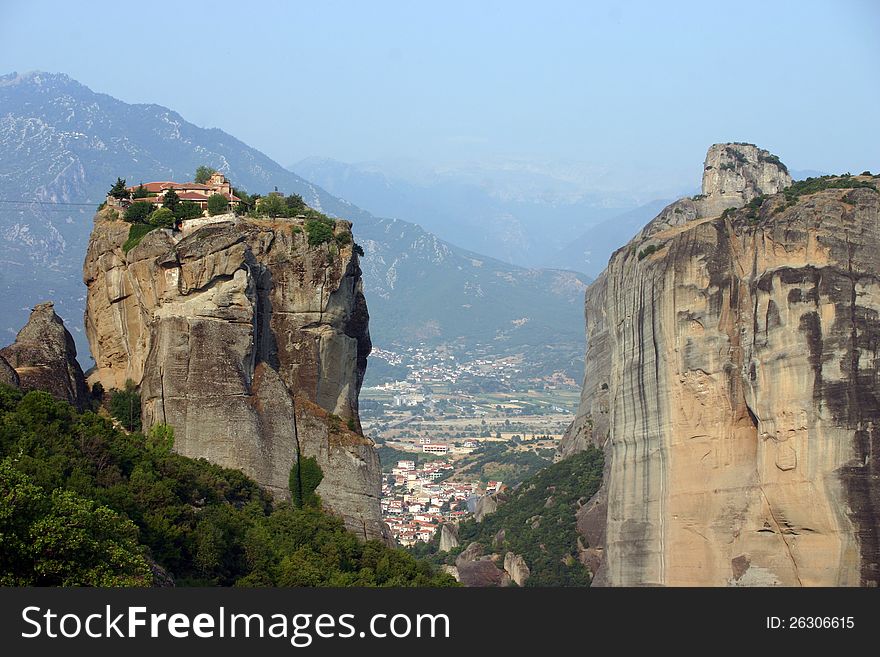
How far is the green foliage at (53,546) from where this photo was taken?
884 inches

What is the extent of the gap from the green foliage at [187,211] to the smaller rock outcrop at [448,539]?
36.4 m

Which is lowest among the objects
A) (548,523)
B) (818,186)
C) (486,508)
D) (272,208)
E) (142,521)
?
(142,521)

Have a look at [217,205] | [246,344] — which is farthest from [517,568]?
[246,344]

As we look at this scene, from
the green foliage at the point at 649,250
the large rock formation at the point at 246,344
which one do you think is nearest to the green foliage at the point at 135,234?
the large rock formation at the point at 246,344

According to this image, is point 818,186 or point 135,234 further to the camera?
point 818,186

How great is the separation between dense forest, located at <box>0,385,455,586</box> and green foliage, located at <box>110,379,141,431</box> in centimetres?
78

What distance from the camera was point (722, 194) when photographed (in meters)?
78.7

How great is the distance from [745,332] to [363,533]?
1734 cm

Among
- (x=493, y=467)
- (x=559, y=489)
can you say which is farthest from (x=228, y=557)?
(x=493, y=467)

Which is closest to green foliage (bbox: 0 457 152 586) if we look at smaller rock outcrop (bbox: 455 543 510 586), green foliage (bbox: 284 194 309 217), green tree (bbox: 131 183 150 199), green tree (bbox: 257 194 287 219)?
green tree (bbox: 257 194 287 219)

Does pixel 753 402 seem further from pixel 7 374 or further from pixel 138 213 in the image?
pixel 7 374

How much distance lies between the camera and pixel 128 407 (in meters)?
40.7

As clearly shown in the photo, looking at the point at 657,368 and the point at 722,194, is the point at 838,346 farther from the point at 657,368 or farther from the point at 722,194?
the point at 722,194

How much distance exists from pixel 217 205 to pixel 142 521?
1807 cm
